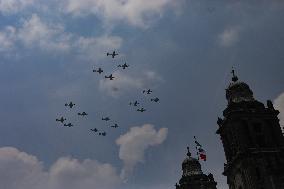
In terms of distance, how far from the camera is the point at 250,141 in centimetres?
8762

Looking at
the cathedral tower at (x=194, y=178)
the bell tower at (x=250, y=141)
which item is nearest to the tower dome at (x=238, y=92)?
the bell tower at (x=250, y=141)

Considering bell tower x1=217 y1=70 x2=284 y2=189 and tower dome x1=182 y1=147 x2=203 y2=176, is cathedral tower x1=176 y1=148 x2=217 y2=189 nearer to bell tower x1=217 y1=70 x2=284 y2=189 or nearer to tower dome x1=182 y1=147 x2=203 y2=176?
tower dome x1=182 y1=147 x2=203 y2=176

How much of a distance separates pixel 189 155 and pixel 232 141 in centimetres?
3411

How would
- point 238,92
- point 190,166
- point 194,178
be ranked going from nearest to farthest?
point 238,92, point 194,178, point 190,166

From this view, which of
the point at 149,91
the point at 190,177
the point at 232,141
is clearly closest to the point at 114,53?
the point at 149,91

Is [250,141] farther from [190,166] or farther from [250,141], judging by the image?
[190,166]

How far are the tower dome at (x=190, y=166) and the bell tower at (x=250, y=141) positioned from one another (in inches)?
970

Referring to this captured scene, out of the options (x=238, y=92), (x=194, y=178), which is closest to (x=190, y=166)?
(x=194, y=178)

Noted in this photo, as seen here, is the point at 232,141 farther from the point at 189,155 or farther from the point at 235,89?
the point at 189,155

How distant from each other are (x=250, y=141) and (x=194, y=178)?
1240 inches

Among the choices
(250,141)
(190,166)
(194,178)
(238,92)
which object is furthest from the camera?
(190,166)

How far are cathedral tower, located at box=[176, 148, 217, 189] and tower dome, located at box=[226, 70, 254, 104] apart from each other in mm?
26984

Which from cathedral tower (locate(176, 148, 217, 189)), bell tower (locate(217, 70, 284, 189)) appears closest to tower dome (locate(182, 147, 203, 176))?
cathedral tower (locate(176, 148, 217, 189))

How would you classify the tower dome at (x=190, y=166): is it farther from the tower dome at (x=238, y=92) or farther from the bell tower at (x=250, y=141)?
the tower dome at (x=238, y=92)
